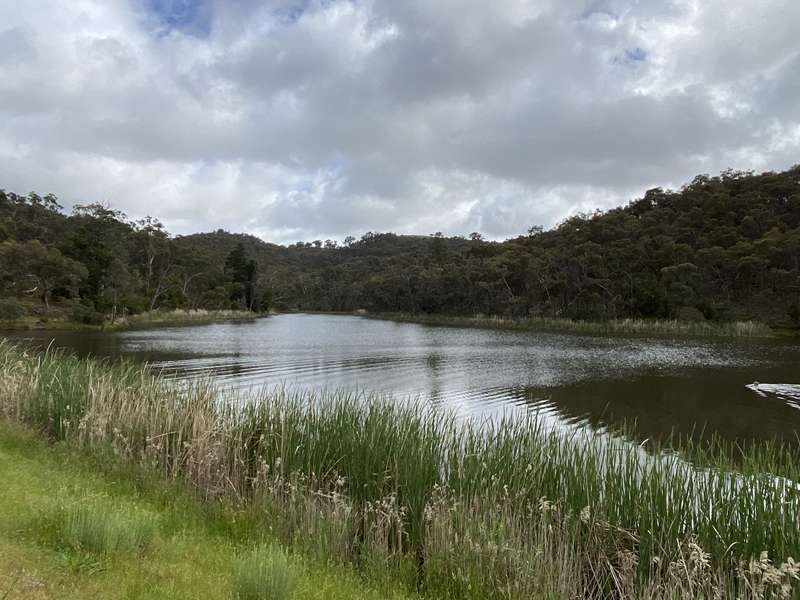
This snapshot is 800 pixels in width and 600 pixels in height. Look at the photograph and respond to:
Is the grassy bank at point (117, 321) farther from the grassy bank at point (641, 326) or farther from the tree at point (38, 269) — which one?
the grassy bank at point (641, 326)

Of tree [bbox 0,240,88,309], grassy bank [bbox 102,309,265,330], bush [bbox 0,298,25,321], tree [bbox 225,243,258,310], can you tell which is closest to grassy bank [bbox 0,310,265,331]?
grassy bank [bbox 102,309,265,330]

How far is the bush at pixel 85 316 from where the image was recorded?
48031 mm

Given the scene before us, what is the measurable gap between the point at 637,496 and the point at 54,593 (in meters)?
5.31

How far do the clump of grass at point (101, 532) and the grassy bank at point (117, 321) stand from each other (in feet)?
147

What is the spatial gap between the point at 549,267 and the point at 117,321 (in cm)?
5090

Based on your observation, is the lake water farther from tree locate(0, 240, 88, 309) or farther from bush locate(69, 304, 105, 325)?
tree locate(0, 240, 88, 309)

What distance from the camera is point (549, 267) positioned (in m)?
72.0

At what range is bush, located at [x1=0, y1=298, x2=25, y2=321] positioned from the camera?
4225 cm

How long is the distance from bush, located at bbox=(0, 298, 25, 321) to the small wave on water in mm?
48554

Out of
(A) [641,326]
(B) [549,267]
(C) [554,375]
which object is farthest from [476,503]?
(B) [549,267]

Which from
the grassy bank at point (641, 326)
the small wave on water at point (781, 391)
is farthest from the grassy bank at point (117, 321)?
the small wave on water at point (781, 391)

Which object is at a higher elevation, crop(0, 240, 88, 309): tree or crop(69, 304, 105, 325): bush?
crop(0, 240, 88, 309): tree

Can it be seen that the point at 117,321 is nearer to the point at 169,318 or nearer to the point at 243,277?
the point at 169,318

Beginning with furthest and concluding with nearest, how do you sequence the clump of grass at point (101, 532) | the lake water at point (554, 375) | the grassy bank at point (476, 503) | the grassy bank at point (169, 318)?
the grassy bank at point (169, 318) → the lake water at point (554, 375) → the grassy bank at point (476, 503) → the clump of grass at point (101, 532)
